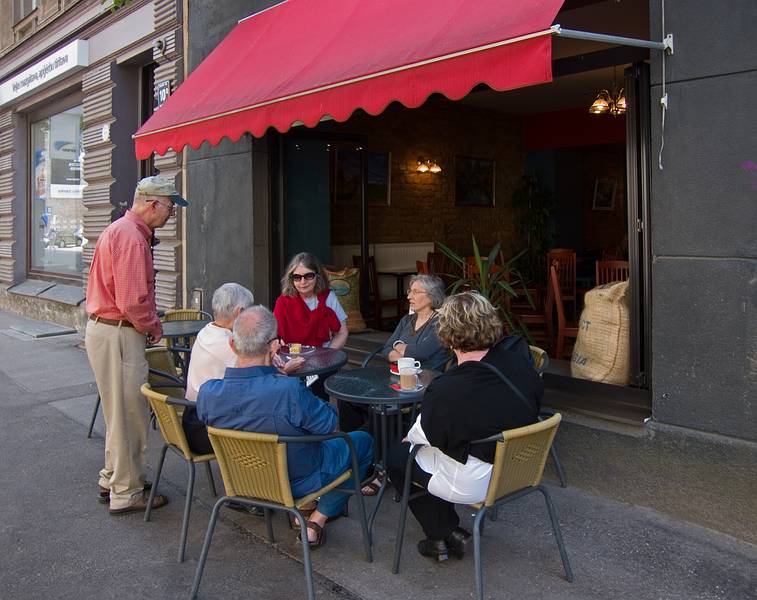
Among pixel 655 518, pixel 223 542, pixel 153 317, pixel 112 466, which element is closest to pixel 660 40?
pixel 655 518

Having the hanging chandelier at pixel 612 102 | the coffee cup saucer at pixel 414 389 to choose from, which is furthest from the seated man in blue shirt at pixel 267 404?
the hanging chandelier at pixel 612 102

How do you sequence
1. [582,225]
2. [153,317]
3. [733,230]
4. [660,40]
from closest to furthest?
[733,230], [660,40], [153,317], [582,225]

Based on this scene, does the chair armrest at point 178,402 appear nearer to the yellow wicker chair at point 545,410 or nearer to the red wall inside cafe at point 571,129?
the yellow wicker chair at point 545,410

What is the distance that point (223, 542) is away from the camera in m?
3.60

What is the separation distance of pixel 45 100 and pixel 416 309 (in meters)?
9.66

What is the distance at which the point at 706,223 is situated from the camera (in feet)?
11.6

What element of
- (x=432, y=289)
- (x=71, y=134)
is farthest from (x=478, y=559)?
(x=71, y=134)

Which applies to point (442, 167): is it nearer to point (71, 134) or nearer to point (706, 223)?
point (71, 134)

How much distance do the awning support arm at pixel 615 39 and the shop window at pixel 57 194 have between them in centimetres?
949

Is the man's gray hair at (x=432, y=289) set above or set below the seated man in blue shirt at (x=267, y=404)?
above

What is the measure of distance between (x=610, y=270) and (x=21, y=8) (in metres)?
11.0

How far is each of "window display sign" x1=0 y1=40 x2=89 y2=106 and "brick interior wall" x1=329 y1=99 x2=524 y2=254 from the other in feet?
12.4

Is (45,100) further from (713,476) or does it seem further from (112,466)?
(713,476)

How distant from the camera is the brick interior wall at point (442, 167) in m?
11.3
